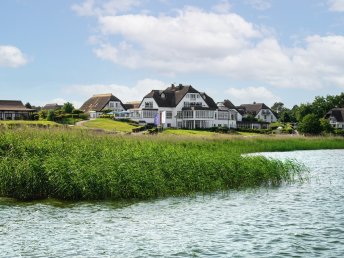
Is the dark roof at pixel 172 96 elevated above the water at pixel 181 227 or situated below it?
above

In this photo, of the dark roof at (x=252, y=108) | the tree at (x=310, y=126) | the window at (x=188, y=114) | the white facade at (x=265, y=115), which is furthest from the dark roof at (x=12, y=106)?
the white facade at (x=265, y=115)

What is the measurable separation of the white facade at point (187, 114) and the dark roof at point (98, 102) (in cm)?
1722

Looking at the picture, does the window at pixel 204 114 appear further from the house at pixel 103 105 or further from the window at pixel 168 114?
the house at pixel 103 105

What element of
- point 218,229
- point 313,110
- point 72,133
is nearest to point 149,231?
point 218,229

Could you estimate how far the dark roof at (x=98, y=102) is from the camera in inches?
5489

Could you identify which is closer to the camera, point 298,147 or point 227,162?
point 227,162

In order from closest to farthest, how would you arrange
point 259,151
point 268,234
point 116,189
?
point 268,234 < point 116,189 < point 259,151

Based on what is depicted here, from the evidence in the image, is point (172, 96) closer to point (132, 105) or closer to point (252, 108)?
point (132, 105)

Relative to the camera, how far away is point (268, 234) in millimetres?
15297

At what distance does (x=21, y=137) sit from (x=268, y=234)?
16856mm

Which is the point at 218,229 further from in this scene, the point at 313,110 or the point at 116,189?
the point at 313,110

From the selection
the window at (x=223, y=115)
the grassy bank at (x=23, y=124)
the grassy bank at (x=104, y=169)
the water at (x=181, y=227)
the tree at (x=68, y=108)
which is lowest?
the water at (x=181, y=227)

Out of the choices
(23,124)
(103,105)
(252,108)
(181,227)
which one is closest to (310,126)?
(103,105)

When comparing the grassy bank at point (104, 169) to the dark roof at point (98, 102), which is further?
the dark roof at point (98, 102)
